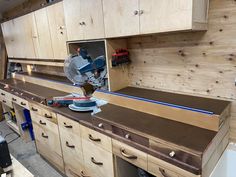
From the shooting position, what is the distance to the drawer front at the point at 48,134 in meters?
2.04

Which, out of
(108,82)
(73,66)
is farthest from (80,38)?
(108,82)

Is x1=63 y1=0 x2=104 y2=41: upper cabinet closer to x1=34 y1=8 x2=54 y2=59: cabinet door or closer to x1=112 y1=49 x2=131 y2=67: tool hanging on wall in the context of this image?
x1=112 y1=49 x2=131 y2=67: tool hanging on wall

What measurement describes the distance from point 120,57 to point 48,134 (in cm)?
128

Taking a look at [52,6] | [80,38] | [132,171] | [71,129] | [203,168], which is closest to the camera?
[203,168]

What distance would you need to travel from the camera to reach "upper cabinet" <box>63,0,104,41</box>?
1.69m

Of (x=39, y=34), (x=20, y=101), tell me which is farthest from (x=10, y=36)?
(x=20, y=101)

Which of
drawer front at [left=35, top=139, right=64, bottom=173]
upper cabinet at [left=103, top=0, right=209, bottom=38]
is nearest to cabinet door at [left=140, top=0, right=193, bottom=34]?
upper cabinet at [left=103, top=0, right=209, bottom=38]

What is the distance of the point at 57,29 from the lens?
7.39 feet

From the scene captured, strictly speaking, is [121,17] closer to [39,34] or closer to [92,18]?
[92,18]

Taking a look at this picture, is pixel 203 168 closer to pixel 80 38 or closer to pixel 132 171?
pixel 132 171

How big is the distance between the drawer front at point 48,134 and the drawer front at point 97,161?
516 mm

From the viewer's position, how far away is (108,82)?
1.84 m

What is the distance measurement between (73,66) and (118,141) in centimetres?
91

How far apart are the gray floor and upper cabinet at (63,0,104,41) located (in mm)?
1686
